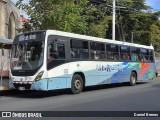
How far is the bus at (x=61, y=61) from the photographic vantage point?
14.9 m

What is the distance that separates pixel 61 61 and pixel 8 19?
22684 mm

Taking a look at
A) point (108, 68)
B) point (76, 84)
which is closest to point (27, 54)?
point (76, 84)

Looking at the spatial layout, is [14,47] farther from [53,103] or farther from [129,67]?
[129,67]

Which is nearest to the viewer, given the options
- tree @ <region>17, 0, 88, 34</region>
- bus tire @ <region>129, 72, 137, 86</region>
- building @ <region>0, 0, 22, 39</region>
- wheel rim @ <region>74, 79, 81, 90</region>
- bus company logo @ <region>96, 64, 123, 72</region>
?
wheel rim @ <region>74, 79, 81, 90</region>

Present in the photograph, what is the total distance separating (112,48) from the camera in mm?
20219

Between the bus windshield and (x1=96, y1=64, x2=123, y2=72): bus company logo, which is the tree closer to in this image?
(x1=96, y1=64, x2=123, y2=72): bus company logo

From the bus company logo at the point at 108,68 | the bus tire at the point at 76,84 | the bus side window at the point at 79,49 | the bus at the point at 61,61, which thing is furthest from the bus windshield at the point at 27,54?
the bus company logo at the point at 108,68

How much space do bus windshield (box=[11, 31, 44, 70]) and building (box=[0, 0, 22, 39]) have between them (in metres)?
15.9

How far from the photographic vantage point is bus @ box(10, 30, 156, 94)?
1495cm

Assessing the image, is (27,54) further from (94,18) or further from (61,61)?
(94,18)

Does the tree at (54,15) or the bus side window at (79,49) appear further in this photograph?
the tree at (54,15)

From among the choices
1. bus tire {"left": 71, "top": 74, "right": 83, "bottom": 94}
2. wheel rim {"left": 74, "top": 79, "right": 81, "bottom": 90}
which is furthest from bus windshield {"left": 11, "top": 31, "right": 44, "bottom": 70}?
wheel rim {"left": 74, "top": 79, "right": 81, "bottom": 90}

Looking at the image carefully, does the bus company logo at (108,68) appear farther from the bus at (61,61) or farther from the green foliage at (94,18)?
the green foliage at (94,18)

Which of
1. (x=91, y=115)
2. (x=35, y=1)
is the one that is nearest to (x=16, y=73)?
(x=91, y=115)
